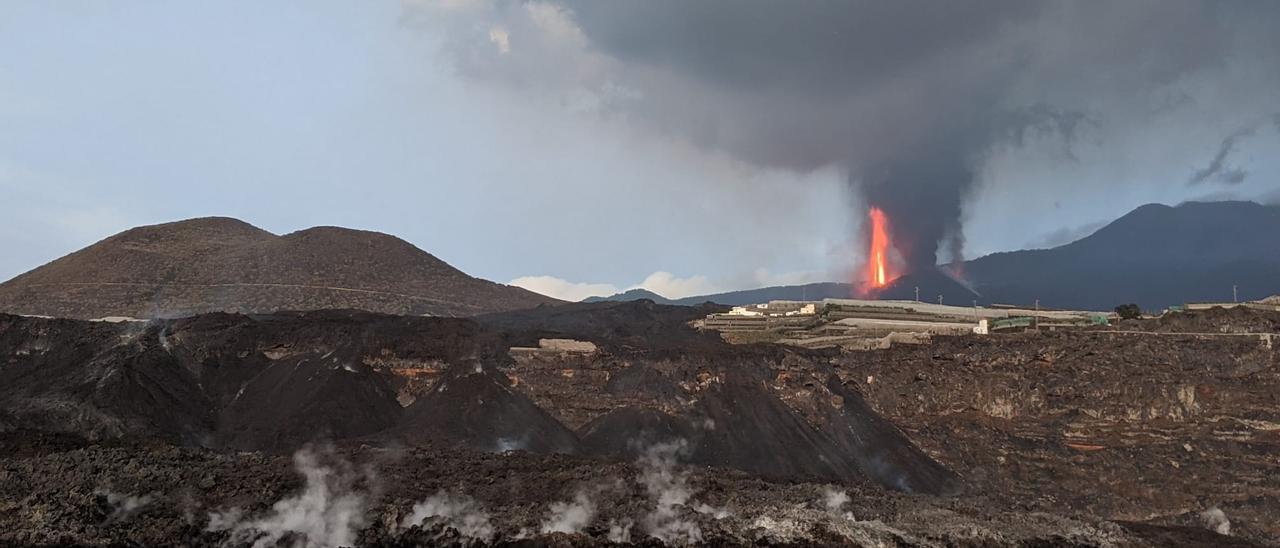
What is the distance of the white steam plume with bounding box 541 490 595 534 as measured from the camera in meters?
14.1

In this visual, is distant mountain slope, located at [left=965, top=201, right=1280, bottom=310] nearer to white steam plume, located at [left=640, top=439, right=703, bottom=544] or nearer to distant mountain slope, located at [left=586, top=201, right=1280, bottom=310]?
distant mountain slope, located at [left=586, top=201, right=1280, bottom=310]

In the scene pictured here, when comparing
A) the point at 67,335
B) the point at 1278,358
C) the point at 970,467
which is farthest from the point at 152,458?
the point at 1278,358

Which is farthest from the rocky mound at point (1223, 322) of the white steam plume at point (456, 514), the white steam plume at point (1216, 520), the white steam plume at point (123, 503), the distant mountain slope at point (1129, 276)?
the distant mountain slope at point (1129, 276)

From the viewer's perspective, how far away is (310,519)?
14.1m

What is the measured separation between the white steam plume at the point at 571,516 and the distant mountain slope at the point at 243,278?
50381mm

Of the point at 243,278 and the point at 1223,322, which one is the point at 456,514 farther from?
the point at 243,278

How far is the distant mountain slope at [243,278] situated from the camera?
60688 millimetres

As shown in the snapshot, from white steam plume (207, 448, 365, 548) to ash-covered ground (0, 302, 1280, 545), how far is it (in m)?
0.06

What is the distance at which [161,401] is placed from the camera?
78.5 feet

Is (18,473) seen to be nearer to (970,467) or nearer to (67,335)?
(67,335)

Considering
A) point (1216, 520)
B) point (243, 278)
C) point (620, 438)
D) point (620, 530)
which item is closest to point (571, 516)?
point (620, 530)

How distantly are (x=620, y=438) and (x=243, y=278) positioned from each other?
175 feet

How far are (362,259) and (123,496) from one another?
204 feet

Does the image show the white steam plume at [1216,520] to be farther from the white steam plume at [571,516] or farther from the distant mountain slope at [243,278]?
the distant mountain slope at [243,278]
